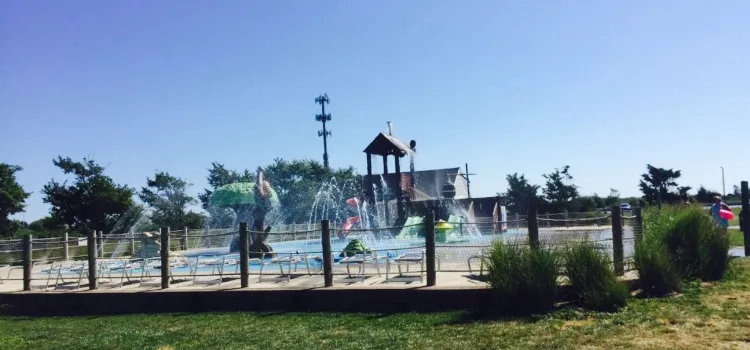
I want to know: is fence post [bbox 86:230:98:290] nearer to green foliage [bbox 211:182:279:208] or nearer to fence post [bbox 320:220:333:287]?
fence post [bbox 320:220:333:287]

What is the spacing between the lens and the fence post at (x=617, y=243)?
9.26 metres

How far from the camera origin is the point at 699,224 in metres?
10.1

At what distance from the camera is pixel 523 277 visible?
27.3ft

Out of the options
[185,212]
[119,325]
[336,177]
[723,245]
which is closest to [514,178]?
Result: [336,177]

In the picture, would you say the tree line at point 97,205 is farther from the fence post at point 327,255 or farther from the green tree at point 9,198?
the fence post at point 327,255

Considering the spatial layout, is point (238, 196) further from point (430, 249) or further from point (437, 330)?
point (437, 330)

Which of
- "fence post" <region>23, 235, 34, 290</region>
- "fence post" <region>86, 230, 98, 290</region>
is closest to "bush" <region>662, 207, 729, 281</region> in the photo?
"fence post" <region>86, 230, 98, 290</region>

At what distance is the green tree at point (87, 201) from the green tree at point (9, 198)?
1.69 metres

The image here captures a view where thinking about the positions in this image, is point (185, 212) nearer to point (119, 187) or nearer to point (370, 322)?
point (119, 187)

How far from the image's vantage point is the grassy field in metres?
6.74

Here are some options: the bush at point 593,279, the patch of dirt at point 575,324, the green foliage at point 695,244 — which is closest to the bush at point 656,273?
the green foliage at point 695,244

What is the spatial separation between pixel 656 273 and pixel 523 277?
2.09 m

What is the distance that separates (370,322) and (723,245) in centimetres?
607

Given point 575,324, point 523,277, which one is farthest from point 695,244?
point 575,324
